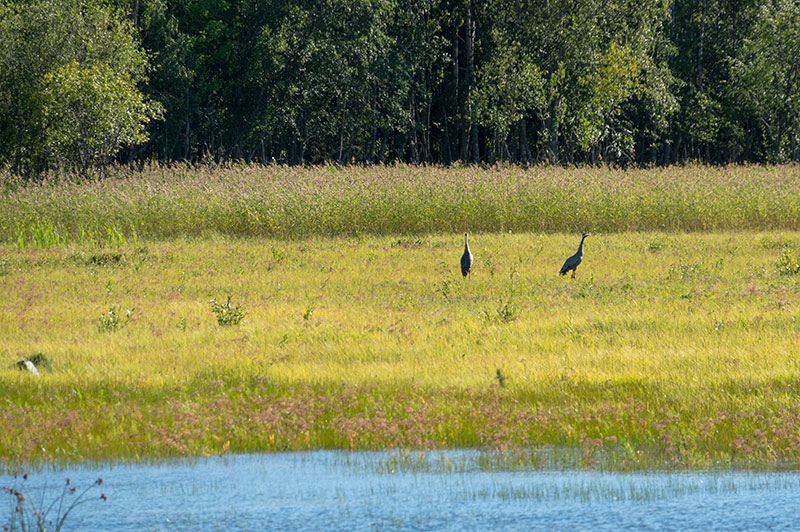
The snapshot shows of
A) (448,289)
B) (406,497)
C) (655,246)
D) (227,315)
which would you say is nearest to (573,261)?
(448,289)

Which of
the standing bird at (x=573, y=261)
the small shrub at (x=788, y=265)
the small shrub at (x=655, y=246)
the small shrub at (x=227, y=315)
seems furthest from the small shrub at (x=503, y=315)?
the small shrub at (x=655, y=246)

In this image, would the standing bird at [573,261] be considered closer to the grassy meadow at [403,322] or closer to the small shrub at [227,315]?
the grassy meadow at [403,322]

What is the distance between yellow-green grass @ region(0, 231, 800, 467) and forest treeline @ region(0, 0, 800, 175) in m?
23.3

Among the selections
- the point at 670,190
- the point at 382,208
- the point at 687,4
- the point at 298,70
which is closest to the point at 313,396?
the point at 382,208

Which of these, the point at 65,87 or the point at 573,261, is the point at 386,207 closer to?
the point at 573,261

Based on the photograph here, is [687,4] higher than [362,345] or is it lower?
higher

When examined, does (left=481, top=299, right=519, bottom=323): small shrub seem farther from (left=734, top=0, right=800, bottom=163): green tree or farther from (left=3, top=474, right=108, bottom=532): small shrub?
(left=734, top=0, right=800, bottom=163): green tree

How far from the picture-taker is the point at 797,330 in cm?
1423

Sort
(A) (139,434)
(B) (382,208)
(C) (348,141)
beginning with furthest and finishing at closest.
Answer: (C) (348,141)
(B) (382,208)
(A) (139,434)

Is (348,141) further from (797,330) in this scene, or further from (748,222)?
(797,330)

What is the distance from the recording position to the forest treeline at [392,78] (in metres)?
46.4

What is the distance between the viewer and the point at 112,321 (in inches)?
627

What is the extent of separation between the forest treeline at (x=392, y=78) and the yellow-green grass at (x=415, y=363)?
76.4 feet

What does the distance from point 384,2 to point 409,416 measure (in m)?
43.4
